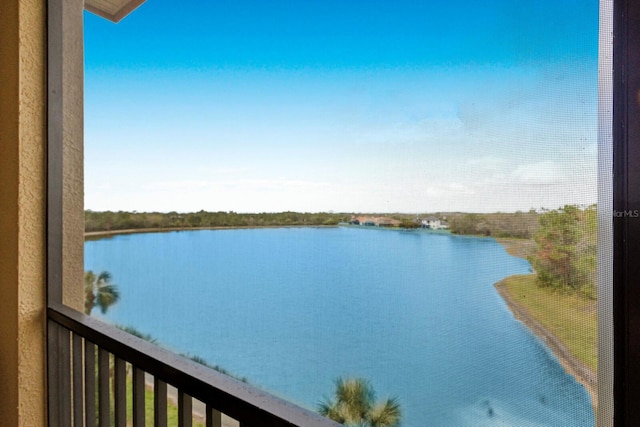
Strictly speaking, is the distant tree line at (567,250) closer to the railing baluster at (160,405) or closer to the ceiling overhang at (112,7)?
the railing baluster at (160,405)

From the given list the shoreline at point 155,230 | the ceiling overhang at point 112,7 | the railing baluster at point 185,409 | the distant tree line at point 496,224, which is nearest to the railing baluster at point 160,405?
the railing baluster at point 185,409

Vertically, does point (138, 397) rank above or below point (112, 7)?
below

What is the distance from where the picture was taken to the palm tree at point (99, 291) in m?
1.73

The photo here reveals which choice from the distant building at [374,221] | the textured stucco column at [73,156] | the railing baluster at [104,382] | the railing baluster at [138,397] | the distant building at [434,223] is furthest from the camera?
the textured stucco column at [73,156]

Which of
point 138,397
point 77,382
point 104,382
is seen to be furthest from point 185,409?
point 77,382

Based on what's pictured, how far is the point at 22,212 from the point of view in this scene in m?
1.38

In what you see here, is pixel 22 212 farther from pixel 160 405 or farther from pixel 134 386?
pixel 160 405

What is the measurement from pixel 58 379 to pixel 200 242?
759 millimetres

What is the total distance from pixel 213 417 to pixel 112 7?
1913 mm

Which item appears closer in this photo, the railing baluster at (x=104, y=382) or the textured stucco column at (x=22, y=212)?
the railing baluster at (x=104, y=382)

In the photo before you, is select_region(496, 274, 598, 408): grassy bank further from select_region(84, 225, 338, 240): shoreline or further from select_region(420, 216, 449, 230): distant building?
select_region(84, 225, 338, 240): shoreline

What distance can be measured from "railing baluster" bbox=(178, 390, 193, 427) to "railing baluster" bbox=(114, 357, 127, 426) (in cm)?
32

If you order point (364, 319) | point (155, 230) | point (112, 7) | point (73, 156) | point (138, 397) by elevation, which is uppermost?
point (112, 7)

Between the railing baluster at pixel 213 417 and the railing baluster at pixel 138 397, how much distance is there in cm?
30
